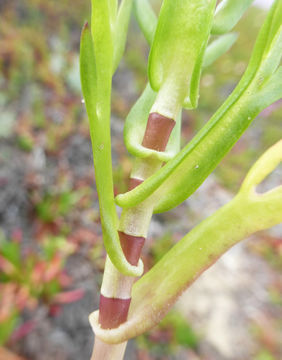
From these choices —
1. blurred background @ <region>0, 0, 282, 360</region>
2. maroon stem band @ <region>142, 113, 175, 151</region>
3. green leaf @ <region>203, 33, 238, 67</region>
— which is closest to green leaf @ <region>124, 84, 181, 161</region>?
maroon stem band @ <region>142, 113, 175, 151</region>

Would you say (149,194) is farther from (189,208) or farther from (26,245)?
(189,208)

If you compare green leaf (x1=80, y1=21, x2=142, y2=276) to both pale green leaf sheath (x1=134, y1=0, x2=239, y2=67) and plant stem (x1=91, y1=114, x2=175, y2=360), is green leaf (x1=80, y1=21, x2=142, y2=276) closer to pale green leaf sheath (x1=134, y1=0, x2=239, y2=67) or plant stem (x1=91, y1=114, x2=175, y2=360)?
plant stem (x1=91, y1=114, x2=175, y2=360)

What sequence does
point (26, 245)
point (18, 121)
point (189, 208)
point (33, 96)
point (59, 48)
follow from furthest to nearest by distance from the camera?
point (59, 48) < point (189, 208) < point (33, 96) < point (18, 121) < point (26, 245)

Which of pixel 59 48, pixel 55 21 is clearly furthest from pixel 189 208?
pixel 55 21

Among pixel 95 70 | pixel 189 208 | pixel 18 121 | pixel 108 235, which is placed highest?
pixel 95 70

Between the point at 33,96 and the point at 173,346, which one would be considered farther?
the point at 33,96

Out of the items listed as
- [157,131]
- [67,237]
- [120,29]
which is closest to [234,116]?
[157,131]
